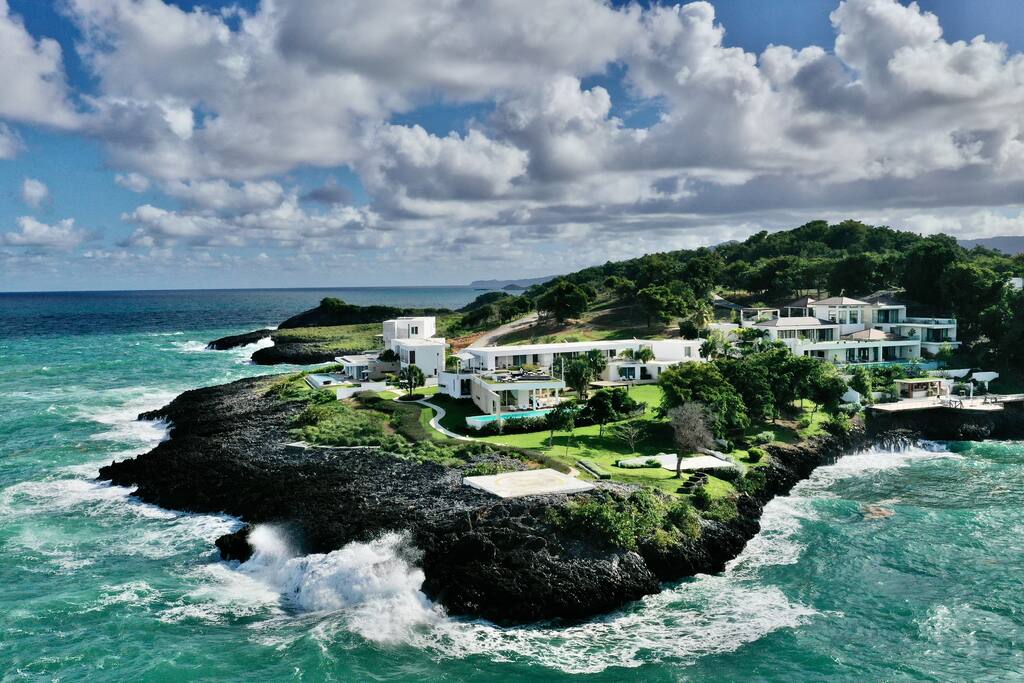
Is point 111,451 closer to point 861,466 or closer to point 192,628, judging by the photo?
point 192,628

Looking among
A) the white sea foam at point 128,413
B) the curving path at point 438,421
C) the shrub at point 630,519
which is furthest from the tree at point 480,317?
the shrub at point 630,519

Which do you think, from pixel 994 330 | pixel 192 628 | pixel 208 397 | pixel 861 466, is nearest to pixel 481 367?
pixel 208 397

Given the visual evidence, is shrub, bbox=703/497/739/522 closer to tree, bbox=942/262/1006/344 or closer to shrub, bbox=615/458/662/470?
shrub, bbox=615/458/662/470

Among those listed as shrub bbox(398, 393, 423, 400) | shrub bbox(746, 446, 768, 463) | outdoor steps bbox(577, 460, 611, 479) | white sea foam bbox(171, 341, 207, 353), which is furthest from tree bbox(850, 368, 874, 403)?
white sea foam bbox(171, 341, 207, 353)

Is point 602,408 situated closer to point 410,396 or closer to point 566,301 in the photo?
point 410,396

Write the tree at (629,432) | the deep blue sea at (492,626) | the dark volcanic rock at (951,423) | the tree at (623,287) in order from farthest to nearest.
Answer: the tree at (623,287) → the dark volcanic rock at (951,423) → the tree at (629,432) → the deep blue sea at (492,626)

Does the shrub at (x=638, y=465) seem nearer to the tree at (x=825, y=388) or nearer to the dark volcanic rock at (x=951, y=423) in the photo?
the tree at (x=825, y=388)

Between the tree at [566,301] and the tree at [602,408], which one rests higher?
the tree at [566,301]
